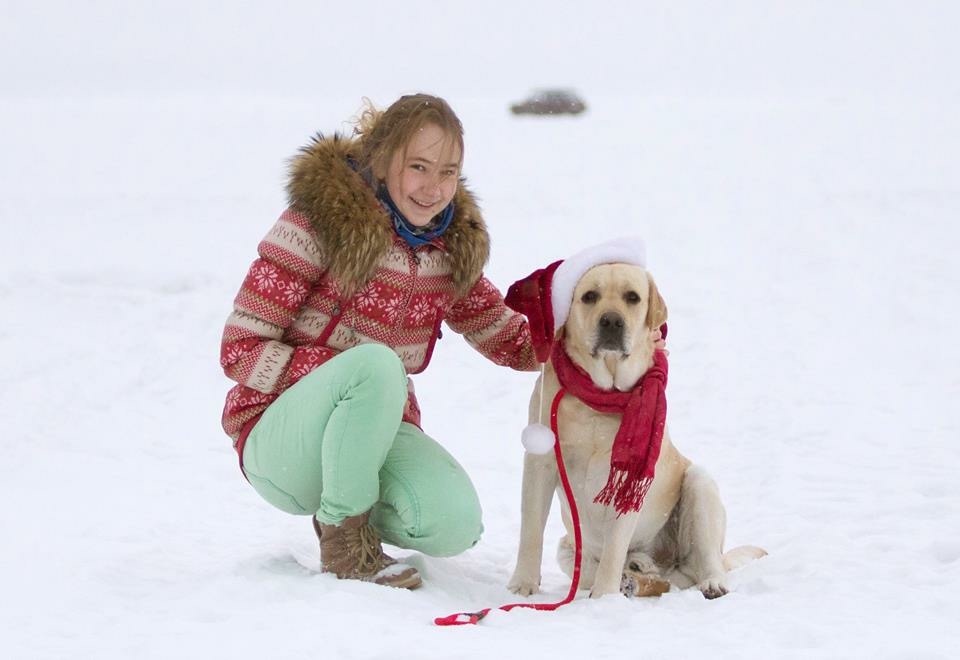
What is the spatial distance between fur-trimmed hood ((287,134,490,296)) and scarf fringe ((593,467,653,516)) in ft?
2.55

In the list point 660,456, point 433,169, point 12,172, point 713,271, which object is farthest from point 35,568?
point 12,172

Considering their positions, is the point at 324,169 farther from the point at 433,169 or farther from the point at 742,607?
the point at 742,607

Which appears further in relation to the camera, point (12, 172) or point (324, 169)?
point (12, 172)

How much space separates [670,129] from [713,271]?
860 centimetres

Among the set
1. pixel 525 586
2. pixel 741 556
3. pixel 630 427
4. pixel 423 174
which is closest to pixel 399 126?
pixel 423 174

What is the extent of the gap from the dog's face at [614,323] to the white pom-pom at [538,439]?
0.23m

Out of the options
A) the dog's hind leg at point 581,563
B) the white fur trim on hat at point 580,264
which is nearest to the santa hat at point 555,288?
the white fur trim on hat at point 580,264

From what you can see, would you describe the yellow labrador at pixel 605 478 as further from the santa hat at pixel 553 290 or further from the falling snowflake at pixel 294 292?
the falling snowflake at pixel 294 292

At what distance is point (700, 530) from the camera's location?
128 inches

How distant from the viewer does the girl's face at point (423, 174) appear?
9.95 ft

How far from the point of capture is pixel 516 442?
5.47 meters

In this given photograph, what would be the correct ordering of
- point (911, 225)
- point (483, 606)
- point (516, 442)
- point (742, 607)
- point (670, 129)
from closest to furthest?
point (742, 607)
point (483, 606)
point (516, 442)
point (911, 225)
point (670, 129)

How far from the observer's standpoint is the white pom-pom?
309cm

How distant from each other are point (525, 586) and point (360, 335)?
938 millimetres
